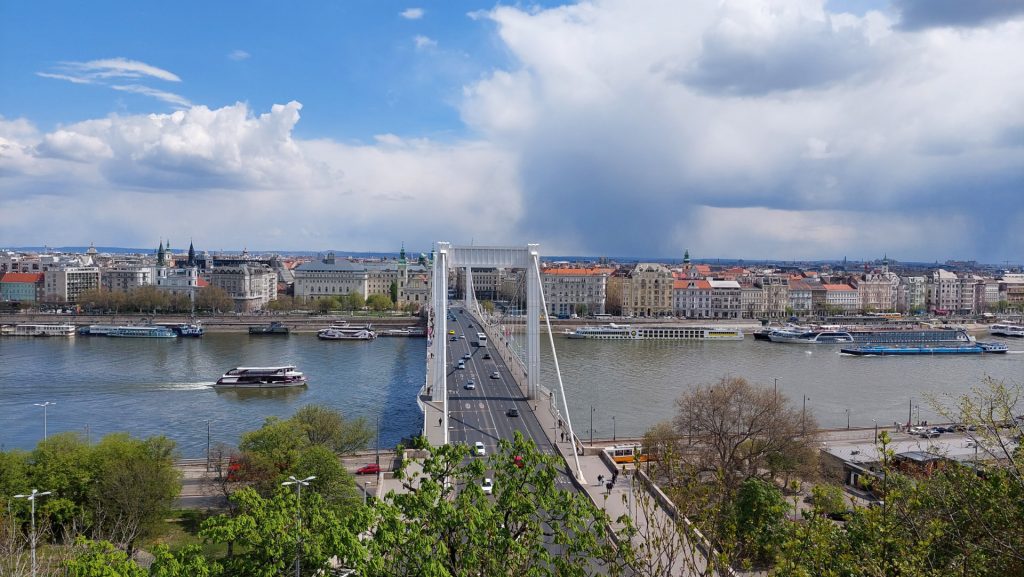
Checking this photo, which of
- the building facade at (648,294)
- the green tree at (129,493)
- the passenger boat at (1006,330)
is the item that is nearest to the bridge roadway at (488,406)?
the green tree at (129,493)

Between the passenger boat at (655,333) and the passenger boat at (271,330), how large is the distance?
18.1 metres

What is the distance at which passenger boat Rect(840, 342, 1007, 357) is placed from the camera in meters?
42.3

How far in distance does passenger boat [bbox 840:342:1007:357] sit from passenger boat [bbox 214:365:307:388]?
97.2ft

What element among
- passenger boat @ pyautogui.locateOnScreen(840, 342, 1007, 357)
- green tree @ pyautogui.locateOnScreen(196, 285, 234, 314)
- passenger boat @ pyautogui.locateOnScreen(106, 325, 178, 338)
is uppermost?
green tree @ pyautogui.locateOnScreen(196, 285, 234, 314)

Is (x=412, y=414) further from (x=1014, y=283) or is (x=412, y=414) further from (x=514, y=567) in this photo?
(x=1014, y=283)

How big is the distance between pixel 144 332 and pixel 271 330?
730cm

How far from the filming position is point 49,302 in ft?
198

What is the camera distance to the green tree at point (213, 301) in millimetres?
57625

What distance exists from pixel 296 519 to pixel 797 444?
11.5 m

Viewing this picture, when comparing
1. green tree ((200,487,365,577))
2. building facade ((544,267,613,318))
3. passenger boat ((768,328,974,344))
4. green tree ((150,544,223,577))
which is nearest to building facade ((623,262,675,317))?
building facade ((544,267,613,318))

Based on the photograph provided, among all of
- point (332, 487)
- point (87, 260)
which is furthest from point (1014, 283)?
point (87, 260)

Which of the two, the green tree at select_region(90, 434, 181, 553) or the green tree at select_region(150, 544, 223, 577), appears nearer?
the green tree at select_region(150, 544, 223, 577)

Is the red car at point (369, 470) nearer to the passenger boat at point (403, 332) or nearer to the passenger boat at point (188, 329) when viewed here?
the passenger boat at point (403, 332)

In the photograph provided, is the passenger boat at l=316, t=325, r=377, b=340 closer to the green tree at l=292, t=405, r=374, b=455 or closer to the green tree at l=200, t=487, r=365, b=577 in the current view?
the green tree at l=292, t=405, r=374, b=455
